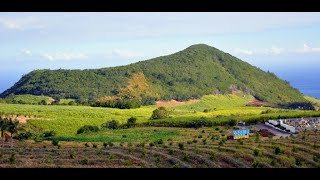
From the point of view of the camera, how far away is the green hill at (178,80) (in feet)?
83.9

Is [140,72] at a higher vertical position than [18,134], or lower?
higher

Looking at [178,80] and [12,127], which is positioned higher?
[178,80]

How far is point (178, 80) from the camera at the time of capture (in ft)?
101

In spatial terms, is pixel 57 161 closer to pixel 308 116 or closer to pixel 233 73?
pixel 308 116

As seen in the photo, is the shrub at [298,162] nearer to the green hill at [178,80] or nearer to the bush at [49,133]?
the bush at [49,133]

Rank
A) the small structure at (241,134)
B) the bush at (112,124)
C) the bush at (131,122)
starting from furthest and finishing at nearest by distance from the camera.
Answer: the bush at (131,122)
the bush at (112,124)
the small structure at (241,134)

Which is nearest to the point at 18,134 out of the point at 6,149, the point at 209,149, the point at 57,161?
the point at 6,149

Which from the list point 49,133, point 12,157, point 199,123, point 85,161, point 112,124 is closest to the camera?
point 12,157

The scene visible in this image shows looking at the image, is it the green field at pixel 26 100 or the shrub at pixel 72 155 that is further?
the green field at pixel 26 100

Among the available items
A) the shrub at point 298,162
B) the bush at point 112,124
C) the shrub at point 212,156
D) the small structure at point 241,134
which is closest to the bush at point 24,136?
the bush at point 112,124

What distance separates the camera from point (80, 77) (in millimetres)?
29750

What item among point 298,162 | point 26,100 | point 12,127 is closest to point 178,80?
point 26,100

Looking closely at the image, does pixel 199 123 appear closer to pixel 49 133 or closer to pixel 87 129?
pixel 87 129
